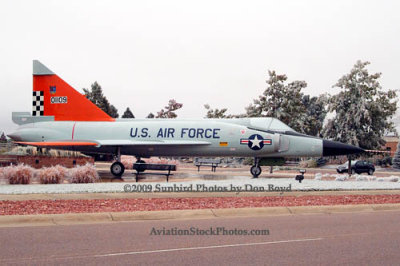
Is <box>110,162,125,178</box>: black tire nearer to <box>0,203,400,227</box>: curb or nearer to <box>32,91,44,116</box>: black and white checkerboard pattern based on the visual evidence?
<box>32,91,44,116</box>: black and white checkerboard pattern

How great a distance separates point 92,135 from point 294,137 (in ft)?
35.5

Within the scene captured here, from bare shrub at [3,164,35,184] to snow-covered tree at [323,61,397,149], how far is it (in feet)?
84.1

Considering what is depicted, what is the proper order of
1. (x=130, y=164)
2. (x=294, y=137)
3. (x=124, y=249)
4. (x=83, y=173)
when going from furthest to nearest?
(x=130, y=164), (x=294, y=137), (x=83, y=173), (x=124, y=249)

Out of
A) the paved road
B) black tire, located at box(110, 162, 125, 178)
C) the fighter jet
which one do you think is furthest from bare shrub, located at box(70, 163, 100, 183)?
the paved road

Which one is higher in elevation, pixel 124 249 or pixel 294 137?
pixel 294 137

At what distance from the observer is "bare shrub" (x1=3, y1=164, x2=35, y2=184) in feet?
57.5

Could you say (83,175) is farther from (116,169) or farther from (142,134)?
(142,134)

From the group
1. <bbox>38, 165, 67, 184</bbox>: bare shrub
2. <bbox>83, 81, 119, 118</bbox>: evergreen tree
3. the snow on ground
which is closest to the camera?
the snow on ground

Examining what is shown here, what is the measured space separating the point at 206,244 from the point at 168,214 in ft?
10.9

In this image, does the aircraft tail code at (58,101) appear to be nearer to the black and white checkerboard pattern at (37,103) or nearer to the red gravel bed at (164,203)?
the black and white checkerboard pattern at (37,103)

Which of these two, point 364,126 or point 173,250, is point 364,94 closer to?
point 364,126

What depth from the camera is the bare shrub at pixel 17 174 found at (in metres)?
17.5

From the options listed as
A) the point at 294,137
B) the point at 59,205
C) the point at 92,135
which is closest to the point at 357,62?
the point at 294,137

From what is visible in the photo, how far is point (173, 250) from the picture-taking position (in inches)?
281
